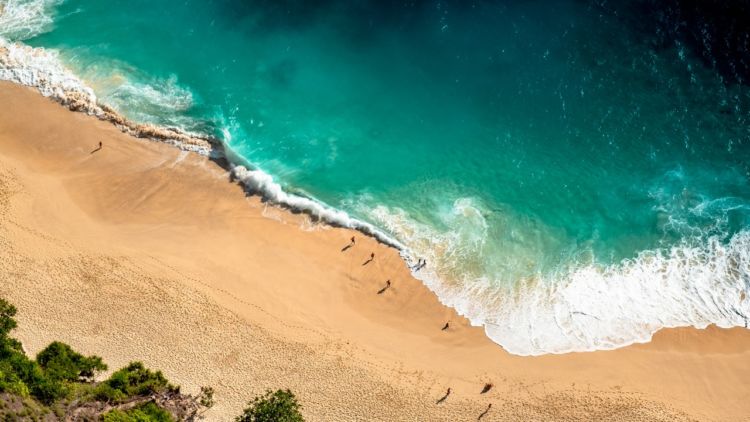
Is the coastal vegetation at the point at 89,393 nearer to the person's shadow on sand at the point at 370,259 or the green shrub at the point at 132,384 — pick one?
the green shrub at the point at 132,384

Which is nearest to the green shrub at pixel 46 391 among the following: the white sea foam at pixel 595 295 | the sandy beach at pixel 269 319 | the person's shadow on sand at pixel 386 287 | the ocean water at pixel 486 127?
the sandy beach at pixel 269 319

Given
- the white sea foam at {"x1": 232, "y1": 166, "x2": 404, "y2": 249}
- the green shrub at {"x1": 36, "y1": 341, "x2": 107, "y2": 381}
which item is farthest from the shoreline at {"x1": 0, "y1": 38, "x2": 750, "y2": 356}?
the green shrub at {"x1": 36, "y1": 341, "x2": 107, "y2": 381}

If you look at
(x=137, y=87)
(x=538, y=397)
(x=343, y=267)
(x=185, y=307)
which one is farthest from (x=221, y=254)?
(x=538, y=397)

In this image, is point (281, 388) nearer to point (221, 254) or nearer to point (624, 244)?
point (221, 254)

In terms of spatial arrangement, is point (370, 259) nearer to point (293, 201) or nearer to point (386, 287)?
point (386, 287)

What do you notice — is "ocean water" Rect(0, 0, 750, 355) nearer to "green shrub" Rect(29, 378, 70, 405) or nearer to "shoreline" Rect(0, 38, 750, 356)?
"shoreline" Rect(0, 38, 750, 356)

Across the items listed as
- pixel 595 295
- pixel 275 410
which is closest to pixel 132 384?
pixel 275 410
